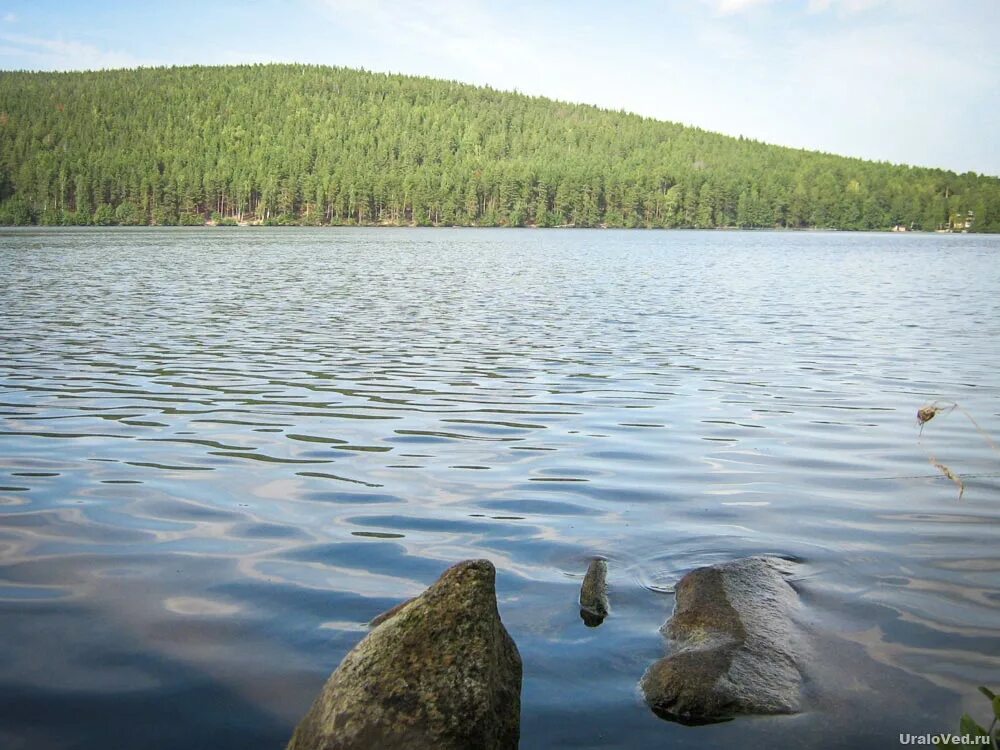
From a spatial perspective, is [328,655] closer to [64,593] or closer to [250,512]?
[64,593]

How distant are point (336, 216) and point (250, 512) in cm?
19232

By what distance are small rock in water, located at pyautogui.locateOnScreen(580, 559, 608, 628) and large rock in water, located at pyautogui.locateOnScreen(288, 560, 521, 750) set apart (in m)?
1.85

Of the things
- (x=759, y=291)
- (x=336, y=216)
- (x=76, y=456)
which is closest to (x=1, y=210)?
(x=336, y=216)

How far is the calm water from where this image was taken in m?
5.60

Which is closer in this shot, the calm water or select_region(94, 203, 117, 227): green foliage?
the calm water

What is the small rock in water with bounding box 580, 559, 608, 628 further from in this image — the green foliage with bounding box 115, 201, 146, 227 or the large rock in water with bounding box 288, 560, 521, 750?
the green foliage with bounding box 115, 201, 146, 227

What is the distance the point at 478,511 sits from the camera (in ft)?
30.1

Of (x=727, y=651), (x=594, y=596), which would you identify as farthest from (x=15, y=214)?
(x=727, y=651)

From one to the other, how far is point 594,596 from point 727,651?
1290 mm

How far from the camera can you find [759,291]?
129 ft

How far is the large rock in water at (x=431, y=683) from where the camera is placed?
433 centimetres

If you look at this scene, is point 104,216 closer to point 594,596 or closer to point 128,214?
point 128,214

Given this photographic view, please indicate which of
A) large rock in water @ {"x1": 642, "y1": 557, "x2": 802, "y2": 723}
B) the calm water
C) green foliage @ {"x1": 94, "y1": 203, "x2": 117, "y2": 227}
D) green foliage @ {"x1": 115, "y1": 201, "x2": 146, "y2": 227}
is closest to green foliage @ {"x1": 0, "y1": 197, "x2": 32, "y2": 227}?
green foliage @ {"x1": 94, "y1": 203, "x2": 117, "y2": 227}

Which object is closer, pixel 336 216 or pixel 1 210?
pixel 1 210
